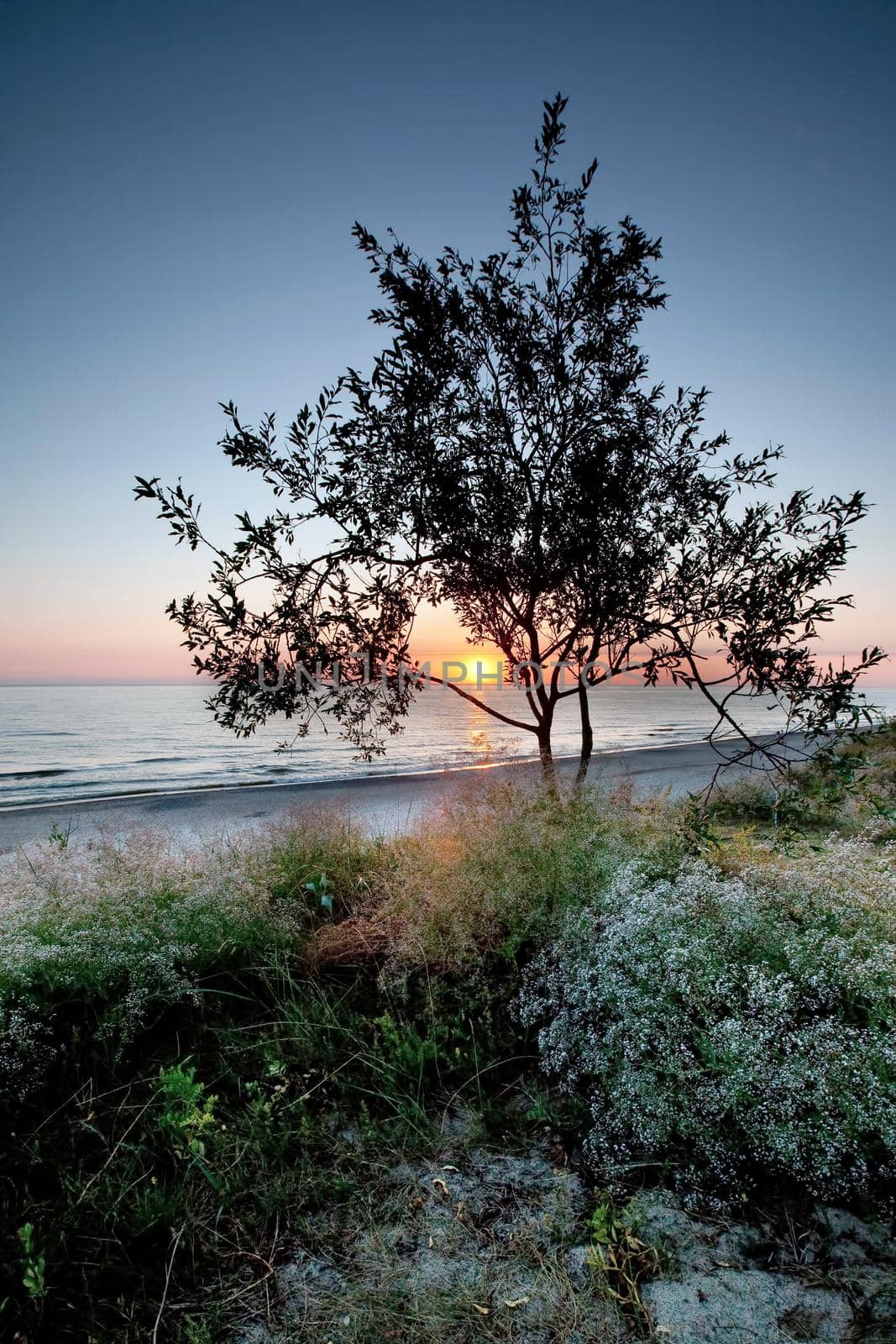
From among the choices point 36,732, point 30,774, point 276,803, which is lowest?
point 36,732

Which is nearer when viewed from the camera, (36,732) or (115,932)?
(115,932)

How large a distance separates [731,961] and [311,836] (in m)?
4.19

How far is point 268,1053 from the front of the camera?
351 cm

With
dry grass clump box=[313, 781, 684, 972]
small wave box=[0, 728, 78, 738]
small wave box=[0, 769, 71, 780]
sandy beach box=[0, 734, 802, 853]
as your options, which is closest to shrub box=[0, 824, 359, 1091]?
dry grass clump box=[313, 781, 684, 972]

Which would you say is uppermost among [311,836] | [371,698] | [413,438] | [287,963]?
[413,438]

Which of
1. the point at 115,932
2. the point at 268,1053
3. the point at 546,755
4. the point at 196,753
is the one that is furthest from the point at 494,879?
the point at 196,753

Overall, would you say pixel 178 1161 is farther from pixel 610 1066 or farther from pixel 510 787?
pixel 510 787

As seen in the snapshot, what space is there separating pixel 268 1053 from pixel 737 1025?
2.42 meters

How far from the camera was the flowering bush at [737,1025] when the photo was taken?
246 cm

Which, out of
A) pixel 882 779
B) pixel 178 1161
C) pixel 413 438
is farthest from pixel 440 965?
pixel 882 779

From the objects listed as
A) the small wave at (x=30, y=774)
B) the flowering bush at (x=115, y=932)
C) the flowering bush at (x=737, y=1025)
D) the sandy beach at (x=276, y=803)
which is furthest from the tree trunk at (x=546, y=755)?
the small wave at (x=30, y=774)

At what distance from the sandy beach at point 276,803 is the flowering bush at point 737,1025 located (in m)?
2.90

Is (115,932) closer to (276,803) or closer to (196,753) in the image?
(276,803)

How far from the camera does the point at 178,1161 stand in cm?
297
